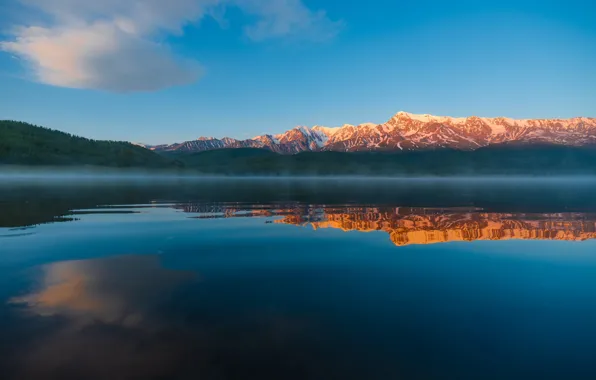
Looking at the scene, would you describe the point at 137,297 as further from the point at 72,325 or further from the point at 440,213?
the point at 440,213

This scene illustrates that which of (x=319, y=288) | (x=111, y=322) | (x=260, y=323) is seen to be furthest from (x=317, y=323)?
(x=111, y=322)

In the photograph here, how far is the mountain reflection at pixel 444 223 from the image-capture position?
2044cm

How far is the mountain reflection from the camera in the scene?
67.1ft

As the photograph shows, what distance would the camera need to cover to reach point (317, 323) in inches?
353

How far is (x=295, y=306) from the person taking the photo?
32.9ft

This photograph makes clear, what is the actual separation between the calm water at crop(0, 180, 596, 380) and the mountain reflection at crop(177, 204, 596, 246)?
24.5 inches

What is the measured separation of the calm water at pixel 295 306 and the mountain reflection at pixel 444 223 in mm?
623

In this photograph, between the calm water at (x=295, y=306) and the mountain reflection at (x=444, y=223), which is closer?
the calm water at (x=295, y=306)

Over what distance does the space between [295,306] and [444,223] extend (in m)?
17.4

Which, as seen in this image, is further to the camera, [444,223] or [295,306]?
[444,223]

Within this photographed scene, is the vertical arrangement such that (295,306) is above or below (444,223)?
below

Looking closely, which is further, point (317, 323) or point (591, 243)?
point (591, 243)

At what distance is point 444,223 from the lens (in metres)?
24.7

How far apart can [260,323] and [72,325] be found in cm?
421
